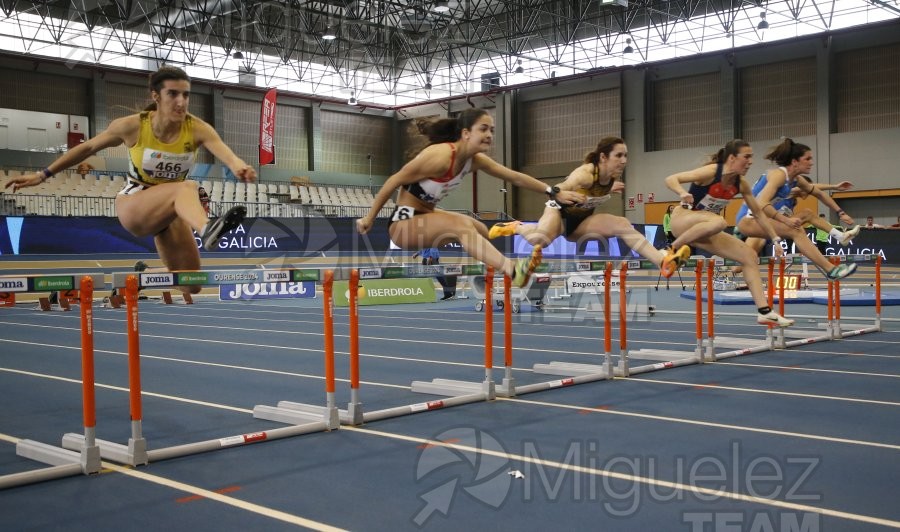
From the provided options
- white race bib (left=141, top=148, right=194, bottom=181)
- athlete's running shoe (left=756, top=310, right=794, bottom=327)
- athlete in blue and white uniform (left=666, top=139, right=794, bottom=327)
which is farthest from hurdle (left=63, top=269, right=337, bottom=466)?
athlete's running shoe (left=756, top=310, right=794, bottom=327)

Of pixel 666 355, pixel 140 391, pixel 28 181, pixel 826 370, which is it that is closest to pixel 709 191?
pixel 826 370

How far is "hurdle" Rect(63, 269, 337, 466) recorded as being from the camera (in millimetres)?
4832

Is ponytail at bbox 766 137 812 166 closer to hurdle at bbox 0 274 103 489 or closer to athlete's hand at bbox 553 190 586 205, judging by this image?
athlete's hand at bbox 553 190 586 205

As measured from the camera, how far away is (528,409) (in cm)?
799

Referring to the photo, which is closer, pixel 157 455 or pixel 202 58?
pixel 157 455

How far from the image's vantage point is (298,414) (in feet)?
24.4

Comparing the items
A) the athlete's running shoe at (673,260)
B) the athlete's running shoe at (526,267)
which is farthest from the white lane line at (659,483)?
the athlete's running shoe at (673,260)

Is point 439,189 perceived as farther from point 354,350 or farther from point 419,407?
point 419,407

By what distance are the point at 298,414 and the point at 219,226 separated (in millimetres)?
3728

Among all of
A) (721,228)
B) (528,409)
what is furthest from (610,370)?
(721,228)

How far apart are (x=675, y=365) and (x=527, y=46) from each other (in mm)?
28348

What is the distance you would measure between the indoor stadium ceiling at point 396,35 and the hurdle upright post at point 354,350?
24435 mm

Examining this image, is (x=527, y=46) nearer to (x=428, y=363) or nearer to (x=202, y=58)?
(x=202, y=58)

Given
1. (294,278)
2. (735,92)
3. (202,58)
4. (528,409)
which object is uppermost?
(202,58)
